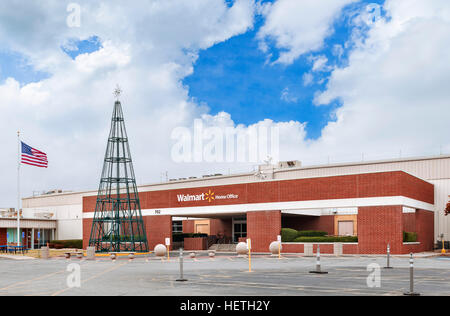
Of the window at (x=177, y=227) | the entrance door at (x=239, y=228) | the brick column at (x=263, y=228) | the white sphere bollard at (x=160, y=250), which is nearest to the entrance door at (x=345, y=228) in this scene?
the entrance door at (x=239, y=228)

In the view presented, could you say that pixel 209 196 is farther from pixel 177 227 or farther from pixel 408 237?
pixel 408 237

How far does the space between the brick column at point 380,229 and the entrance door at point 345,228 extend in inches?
478

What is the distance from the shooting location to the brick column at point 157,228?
51594 mm

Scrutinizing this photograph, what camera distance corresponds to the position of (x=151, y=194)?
5331 centimetres

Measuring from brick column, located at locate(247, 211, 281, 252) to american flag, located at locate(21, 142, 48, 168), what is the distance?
71.3ft

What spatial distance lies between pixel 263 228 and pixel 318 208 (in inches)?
203

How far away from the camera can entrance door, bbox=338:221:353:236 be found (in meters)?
50.2

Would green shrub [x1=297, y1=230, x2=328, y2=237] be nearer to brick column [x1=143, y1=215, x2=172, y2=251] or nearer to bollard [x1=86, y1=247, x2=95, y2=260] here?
brick column [x1=143, y1=215, x2=172, y2=251]

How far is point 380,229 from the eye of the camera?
3734 cm

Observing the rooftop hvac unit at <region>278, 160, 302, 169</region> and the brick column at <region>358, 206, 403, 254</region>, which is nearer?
the brick column at <region>358, 206, 403, 254</region>

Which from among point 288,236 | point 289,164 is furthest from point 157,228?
point 289,164

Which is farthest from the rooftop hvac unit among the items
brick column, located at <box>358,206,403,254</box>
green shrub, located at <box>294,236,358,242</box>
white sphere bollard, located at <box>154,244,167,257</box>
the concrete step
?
white sphere bollard, located at <box>154,244,167,257</box>

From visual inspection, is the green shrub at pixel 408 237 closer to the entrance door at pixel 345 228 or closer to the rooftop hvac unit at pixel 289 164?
the entrance door at pixel 345 228

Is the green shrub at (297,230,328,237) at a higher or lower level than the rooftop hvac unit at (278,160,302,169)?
lower
